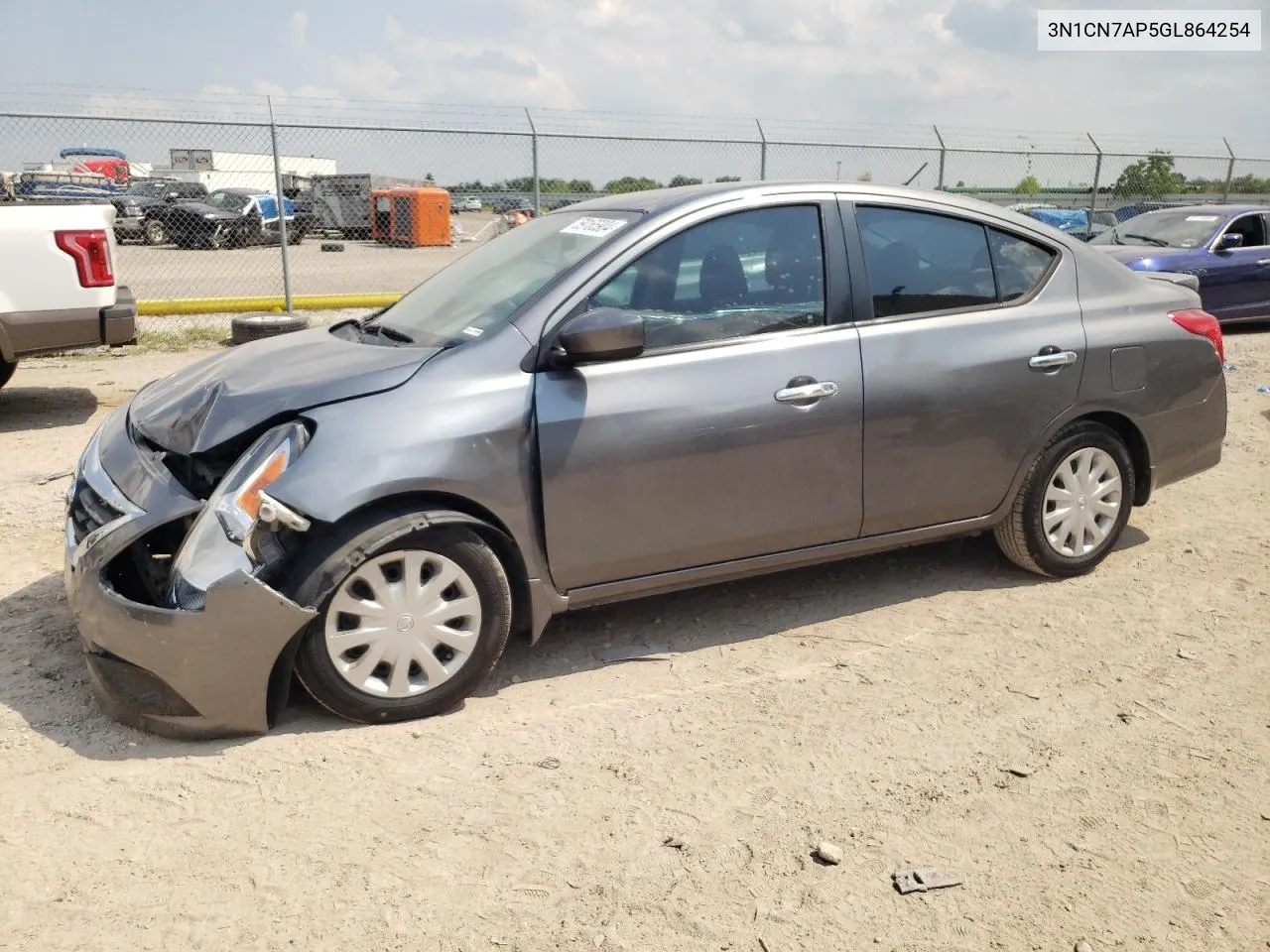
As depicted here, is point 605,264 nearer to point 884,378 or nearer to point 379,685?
point 884,378

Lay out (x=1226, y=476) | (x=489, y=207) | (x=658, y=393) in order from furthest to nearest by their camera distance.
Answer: (x=489, y=207) → (x=1226, y=476) → (x=658, y=393)

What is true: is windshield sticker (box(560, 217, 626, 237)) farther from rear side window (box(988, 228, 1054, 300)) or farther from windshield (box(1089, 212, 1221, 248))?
windshield (box(1089, 212, 1221, 248))

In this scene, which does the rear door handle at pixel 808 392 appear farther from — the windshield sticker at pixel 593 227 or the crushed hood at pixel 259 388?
the crushed hood at pixel 259 388

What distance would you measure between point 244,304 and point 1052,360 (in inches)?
430

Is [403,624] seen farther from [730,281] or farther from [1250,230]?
[1250,230]

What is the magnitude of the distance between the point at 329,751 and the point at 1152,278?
426 cm

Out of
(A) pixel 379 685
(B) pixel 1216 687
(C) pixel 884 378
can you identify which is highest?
(C) pixel 884 378

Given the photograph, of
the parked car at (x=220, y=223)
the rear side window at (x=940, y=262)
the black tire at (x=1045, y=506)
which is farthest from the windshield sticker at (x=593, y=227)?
the parked car at (x=220, y=223)

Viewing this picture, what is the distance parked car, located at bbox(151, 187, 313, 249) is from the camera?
17.5 meters

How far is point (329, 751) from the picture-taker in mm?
3318

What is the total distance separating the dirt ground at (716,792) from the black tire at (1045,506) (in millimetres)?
171

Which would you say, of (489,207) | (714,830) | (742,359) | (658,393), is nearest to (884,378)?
(742,359)

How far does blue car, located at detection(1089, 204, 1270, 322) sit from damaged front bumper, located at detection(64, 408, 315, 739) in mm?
10781

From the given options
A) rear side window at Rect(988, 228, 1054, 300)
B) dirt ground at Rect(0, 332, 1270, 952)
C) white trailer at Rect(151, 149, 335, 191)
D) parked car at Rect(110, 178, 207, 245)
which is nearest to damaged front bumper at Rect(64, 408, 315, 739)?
dirt ground at Rect(0, 332, 1270, 952)
